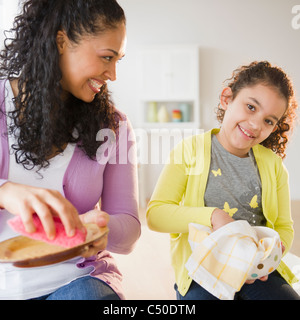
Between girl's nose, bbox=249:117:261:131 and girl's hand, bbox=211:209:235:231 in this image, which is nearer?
girl's hand, bbox=211:209:235:231

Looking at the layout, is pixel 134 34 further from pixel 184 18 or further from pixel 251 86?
pixel 251 86

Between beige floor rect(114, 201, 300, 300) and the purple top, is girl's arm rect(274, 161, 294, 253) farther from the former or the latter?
beige floor rect(114, 201, 300, 300)

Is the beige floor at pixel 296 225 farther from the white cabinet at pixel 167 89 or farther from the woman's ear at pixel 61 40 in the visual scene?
the woman's ear at pixel 61 40

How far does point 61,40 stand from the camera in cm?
88

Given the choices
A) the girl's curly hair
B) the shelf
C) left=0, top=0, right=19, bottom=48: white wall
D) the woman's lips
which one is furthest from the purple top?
the shelf

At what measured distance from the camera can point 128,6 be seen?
400 centimetres

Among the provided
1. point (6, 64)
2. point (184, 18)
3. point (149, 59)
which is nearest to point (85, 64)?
point (6, 64)

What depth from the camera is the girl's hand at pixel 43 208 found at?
2.01 ft

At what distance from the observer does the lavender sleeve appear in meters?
0.96

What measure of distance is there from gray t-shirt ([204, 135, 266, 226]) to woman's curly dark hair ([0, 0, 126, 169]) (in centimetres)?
36
